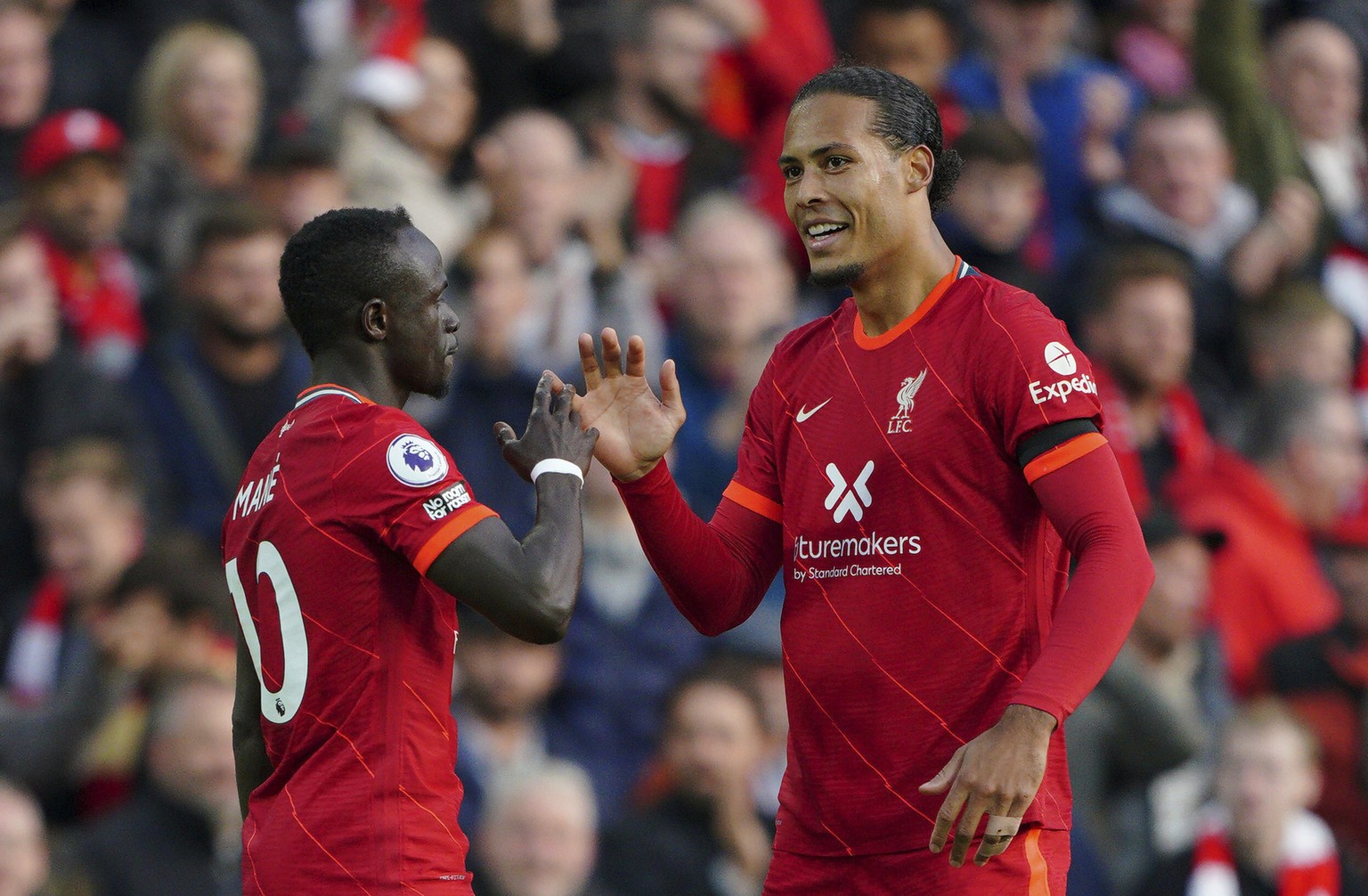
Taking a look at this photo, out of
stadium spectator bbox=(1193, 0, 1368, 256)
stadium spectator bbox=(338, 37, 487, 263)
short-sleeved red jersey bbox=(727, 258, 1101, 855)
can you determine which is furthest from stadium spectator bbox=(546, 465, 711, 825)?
stadium spectator bbox=(1193, 0, 1368, 256)

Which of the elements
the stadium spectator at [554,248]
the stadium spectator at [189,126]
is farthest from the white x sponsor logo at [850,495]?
the stadium spectator at [189,126]

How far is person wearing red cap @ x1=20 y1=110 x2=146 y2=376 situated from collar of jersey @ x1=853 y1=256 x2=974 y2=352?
430 centimetres

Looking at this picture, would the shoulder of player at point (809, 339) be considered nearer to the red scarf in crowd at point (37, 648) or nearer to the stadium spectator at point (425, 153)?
the red scarf in crowd at point (37, 648)

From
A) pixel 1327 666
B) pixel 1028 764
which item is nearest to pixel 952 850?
pixel 1028 764

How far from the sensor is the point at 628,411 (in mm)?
4305

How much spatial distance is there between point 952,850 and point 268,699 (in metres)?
1.33

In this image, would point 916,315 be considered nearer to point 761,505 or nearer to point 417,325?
point 761,505

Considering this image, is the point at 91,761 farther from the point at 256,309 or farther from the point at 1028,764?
the point at 1028,764

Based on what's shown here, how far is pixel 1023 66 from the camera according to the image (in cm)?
991

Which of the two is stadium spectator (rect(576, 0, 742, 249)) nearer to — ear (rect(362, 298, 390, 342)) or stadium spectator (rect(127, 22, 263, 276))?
stadium spectator (rect(127, 22, 263, 276))

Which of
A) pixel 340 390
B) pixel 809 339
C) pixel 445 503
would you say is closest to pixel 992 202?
pixel 809 339

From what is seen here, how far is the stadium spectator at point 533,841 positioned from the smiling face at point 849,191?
3.30 m

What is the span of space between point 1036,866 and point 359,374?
160 cm

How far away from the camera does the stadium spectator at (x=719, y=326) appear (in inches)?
317
